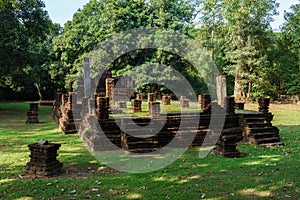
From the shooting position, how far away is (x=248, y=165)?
775 cm

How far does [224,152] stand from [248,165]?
1134 millimetres

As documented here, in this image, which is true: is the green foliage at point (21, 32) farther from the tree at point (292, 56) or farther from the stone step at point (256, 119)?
the tree at point (292, 56)

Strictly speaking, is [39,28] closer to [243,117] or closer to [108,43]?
[108,43]


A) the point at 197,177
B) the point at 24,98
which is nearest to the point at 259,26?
the point at 197,177

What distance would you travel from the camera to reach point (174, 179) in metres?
6.64

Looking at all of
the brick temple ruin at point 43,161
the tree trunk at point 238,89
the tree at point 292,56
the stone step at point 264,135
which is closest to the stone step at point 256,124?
the stone step at point 264,135

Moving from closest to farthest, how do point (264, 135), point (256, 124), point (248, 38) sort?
1. point (264, 135)
2. point (256, 124)
3. point (248, 38)

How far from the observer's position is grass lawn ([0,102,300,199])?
576cm

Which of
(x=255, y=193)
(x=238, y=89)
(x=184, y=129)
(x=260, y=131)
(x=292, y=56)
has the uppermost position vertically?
(x=292, y=56)

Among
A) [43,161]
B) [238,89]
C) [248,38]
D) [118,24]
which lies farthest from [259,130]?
[118,24]

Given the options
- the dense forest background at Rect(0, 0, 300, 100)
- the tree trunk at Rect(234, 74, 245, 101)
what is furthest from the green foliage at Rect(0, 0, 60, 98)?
the tree trunk at Rect(234, 74, 245, 101)

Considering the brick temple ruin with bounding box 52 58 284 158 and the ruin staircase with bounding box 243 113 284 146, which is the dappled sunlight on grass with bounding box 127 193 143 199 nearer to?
the brick temple ruin with bounding box 52 58 284 158

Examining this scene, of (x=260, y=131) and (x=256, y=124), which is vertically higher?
(x=256, y=124)

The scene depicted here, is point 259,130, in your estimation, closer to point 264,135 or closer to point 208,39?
point 264,135
